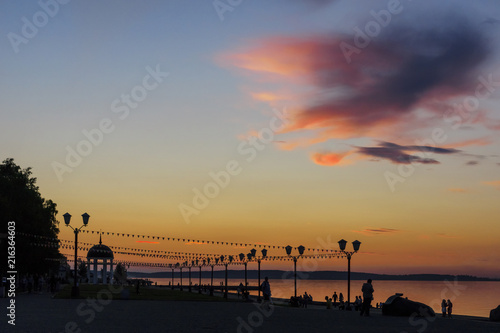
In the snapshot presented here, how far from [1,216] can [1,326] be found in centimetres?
4181

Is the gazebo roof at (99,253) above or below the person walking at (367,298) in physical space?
below

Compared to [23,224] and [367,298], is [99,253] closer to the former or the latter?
[23,224]

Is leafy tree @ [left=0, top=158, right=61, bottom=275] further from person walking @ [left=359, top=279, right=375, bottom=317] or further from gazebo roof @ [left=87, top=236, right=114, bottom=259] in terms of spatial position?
gazebo roof @ [left=87, top=236, right=114, bottom=259]

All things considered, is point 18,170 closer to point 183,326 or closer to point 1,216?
point 1,216

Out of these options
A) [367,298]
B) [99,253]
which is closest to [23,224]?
[367,298]

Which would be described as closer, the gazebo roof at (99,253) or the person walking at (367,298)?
the person walking at (367,298)

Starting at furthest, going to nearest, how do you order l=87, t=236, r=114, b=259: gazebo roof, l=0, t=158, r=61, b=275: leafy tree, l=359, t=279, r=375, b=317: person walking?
l=87, t=236, r=114, b=259: gazebo roof, l=0, t=158, r=61, b=275: leafy tree, l=359, t=279, r=375, b=317: person walking

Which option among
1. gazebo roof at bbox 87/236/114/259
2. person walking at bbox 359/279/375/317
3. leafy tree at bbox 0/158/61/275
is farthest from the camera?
gazebo roof at bbox 87/236/114/259

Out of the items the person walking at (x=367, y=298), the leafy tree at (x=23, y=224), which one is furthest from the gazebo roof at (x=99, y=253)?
the person walking at (x=367, y=298)

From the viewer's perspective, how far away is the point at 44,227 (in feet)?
238

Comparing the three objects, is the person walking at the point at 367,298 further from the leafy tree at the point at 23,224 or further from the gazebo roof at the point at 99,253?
the gazebo roof at the point at 99,253

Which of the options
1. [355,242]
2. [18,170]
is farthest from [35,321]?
[18,170]

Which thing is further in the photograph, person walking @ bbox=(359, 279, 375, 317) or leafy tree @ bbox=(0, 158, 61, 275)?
leafy tree @ bbox=(0, 158, 61, 275)

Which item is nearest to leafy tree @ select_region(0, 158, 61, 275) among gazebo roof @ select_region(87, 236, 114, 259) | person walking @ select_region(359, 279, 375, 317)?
person walking @ select_region(359, 279, 375, 317)
